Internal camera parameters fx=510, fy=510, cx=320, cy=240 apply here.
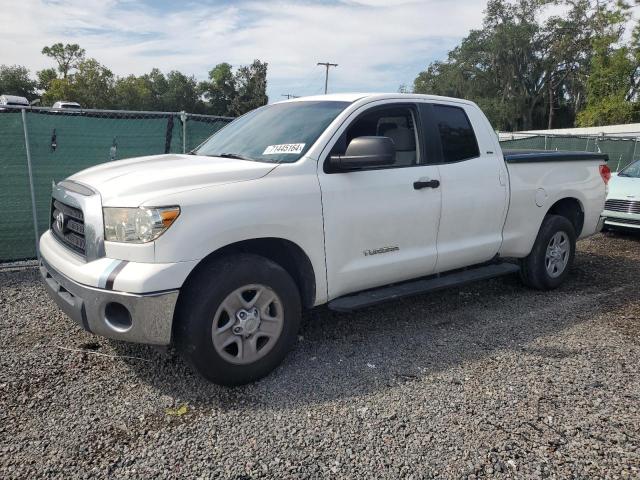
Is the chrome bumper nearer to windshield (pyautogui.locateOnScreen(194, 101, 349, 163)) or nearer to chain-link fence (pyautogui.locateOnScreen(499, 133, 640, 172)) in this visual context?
windshield (pyautogui.locateOnScreen(194, 101, 349, 163))

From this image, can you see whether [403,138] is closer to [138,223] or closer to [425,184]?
[425,184]

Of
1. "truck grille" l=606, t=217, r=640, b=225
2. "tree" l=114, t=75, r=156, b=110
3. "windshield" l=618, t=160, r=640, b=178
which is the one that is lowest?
"truck grille" l=606, t=217, r=640, b=225

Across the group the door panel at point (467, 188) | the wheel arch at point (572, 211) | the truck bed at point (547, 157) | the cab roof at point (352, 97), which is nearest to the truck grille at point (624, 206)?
the truck bed at point (547, 157)

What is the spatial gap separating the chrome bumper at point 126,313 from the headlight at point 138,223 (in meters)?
0.32

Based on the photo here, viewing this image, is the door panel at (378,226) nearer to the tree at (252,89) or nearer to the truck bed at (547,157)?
the truck bed at (547,157)

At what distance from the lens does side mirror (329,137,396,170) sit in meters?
3.39

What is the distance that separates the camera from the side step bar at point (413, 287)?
3662mm

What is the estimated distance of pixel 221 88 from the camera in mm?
80750

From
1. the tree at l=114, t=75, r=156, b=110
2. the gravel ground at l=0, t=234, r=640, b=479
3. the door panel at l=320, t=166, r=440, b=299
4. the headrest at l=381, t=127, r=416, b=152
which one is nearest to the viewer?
the gravel ground at l=0, t=234, r=640, b=479

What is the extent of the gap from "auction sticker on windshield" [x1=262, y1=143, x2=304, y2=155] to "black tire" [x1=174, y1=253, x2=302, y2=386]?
826 millimetres

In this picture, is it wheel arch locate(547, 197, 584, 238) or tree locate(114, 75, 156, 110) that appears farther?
tree locate(114, 75, 156, 110)

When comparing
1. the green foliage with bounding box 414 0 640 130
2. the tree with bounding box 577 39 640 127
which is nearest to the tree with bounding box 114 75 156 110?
the green foliage with bounding box 414 0 640 130

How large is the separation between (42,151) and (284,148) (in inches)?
154

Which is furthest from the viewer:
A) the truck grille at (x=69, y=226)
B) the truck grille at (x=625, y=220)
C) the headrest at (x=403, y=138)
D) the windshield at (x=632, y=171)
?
the windshield at (x=632, y=171)
